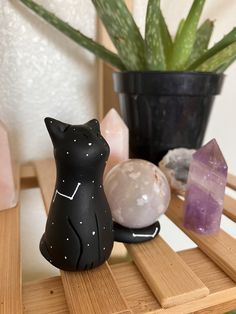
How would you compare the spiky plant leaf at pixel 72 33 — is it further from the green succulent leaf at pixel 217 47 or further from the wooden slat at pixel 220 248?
the wooden slat at pixel 220 248

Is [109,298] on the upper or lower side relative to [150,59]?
lower

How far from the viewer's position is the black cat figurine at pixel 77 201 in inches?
8.5

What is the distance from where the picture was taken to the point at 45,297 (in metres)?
0.21

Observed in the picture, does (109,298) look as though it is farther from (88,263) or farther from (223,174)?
(223,174)

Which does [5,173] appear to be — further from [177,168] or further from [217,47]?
[217,47]

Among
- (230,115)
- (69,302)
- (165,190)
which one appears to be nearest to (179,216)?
(165,190)

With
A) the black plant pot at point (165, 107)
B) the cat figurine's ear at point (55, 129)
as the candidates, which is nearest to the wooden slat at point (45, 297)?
the cat figurine's ear at point (55, 129)

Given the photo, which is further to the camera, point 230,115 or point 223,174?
point 230,115

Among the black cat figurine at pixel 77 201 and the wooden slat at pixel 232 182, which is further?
the wooden slat at pixel 232 182

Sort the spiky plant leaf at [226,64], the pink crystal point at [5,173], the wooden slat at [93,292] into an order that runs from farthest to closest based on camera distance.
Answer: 1. the spiky plant leaf at [226,64]
2. the pink crystal point at [5,173]
3. the wooden slat at [93,292]

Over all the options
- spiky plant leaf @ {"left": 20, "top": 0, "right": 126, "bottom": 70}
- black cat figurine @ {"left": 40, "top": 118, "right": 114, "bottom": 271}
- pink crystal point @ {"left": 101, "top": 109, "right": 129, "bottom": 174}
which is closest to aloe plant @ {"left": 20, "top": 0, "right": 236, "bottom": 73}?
spiky plant leaf @ {"left": 20, "top": 0, "right": 126, "bottom": 70}

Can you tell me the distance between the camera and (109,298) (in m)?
0.20

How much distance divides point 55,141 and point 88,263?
9 cm

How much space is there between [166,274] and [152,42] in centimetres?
27
